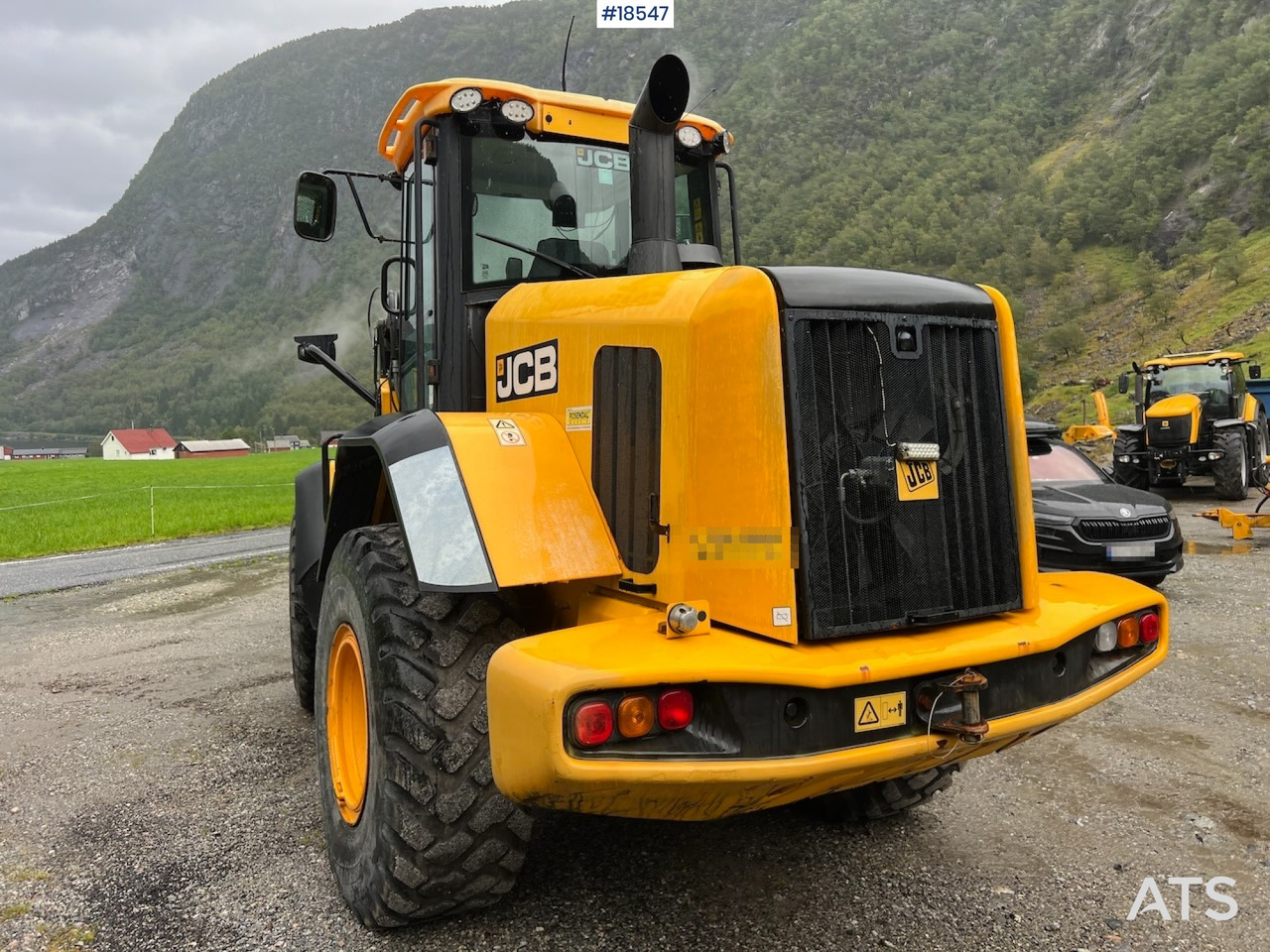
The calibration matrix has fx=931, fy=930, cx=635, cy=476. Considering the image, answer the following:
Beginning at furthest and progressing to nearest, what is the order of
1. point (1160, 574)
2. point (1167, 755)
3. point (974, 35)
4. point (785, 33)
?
point (785, 33), point (974, 35), point (1160, 574), point (1167, 755)

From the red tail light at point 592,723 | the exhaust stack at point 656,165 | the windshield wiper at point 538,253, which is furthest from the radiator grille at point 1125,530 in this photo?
the red tail light at point 592,723

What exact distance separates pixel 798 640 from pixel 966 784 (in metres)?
2.04

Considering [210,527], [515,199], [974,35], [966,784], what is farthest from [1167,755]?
[974,35]

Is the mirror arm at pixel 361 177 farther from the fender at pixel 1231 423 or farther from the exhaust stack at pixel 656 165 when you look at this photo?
the fender at pixel 1231 423

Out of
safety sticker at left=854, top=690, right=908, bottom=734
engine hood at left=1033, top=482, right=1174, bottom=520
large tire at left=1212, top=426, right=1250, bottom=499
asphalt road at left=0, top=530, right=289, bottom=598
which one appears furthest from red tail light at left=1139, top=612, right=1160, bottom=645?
large tire at left=1212, top=426, right=1250, bottom=499

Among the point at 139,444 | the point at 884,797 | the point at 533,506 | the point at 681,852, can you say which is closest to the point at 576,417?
the point at 533,506

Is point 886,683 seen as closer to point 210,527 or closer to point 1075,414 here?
point 210,527

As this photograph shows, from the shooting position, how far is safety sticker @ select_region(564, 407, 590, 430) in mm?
2824

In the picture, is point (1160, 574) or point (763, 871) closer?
point (763, 871)

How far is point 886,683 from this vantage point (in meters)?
2.27

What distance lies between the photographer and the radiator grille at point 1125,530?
8023 mm

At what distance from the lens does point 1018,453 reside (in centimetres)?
283

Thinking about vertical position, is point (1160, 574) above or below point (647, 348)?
below

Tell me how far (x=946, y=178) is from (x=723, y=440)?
91562 mm
